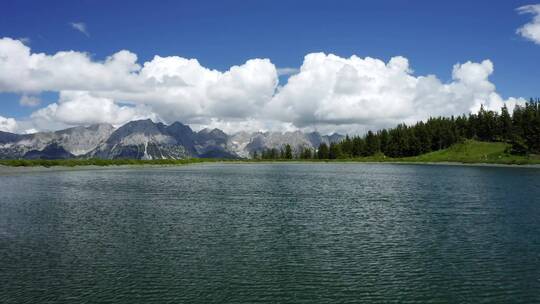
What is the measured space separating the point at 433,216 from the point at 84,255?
3842cm

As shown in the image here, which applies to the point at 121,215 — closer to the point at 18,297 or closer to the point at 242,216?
the point at 242,216

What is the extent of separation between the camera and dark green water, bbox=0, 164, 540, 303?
24.3m

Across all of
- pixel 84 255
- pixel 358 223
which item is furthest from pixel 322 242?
pixel 84 255

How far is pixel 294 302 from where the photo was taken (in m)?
22.7

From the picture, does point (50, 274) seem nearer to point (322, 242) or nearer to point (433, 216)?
point (322, 242)

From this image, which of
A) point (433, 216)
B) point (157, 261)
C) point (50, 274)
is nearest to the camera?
point (50, 274)

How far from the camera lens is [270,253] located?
33.2 meters

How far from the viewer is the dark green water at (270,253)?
24.3m

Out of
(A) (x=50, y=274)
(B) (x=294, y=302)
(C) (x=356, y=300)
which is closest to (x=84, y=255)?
(A) (x=50, y=274)

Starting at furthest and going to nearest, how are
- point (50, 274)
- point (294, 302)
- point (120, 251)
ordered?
point (120, 251) < point (50, 274) < point (294, 302)

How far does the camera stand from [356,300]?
23.0 meters

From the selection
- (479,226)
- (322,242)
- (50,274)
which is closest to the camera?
(50,274)

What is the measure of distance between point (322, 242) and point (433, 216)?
2044 cm

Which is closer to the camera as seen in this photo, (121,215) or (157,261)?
(157,261)
